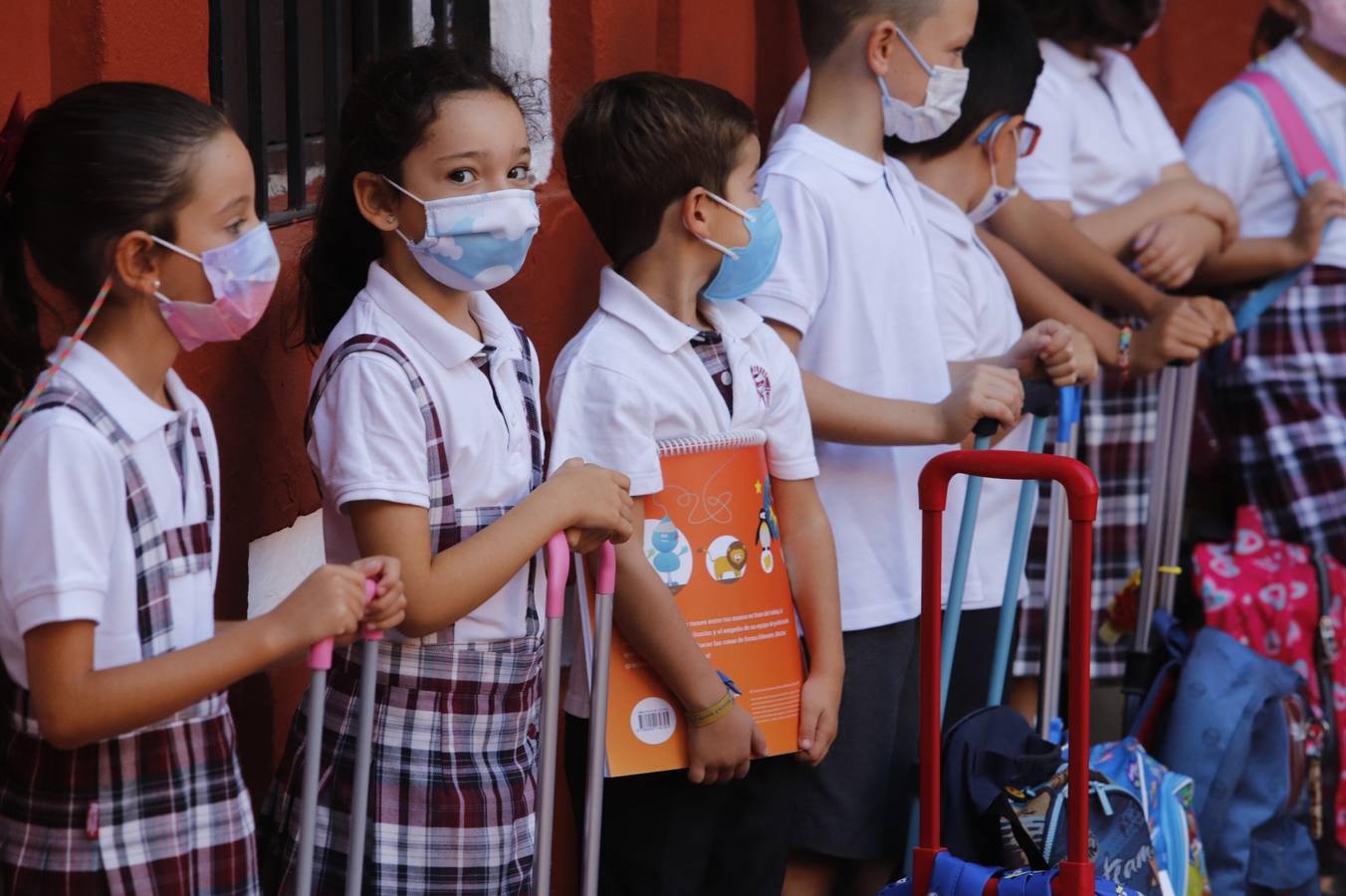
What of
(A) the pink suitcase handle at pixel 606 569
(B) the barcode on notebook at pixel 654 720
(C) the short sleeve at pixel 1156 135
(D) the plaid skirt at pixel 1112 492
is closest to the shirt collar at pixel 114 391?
(A) the pink suitcase handle at pixel 606 569

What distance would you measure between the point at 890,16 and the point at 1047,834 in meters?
1.51

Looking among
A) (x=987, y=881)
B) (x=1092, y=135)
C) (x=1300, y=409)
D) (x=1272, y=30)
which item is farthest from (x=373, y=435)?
(x=1272, y=30)

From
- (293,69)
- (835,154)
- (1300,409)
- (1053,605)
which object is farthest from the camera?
(1300,409)

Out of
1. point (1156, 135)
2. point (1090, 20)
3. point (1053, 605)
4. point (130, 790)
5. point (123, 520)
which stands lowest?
point (1053, 605)

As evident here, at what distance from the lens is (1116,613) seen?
4.24m

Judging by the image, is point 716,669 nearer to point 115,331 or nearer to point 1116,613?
point 115,331

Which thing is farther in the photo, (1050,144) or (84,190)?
(1050,144)

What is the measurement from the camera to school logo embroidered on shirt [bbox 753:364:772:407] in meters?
2.78

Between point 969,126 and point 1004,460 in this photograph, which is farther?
point 969,126

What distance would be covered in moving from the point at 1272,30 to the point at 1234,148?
0.49m

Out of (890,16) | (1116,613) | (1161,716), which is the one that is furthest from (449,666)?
(1116,613)

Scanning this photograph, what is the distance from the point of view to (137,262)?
1.98 metres

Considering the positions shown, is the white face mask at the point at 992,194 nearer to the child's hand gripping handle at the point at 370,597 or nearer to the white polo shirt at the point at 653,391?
the white polo shirt at the point at 653,391

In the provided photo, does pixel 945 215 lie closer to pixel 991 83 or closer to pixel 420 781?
pixel 991 83
